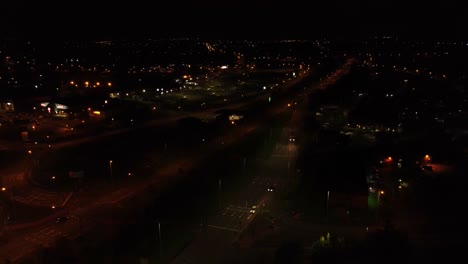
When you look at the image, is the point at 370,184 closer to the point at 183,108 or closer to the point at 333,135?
the point at 333,135

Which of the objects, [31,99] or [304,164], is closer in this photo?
[304,164]

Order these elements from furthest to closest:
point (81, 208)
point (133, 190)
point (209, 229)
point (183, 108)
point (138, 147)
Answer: point (183, 108), point (138, 147), point (133, 190), point (81, 208), point (209, 229)

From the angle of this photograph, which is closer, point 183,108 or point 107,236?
point 107,236

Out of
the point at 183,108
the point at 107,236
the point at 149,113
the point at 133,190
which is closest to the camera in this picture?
the point at 107,236

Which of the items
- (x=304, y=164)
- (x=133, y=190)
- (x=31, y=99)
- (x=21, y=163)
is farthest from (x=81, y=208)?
(x=31, y=99)

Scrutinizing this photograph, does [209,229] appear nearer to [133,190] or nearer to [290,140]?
[133,190]

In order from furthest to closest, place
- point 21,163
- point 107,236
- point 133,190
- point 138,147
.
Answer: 1. point 138,147
2. point 21,163
3. point 133,190
4. point 107,236

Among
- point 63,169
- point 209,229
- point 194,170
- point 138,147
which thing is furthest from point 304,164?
point 63,169

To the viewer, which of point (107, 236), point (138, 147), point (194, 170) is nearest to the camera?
point (107, 236)
